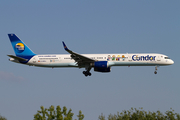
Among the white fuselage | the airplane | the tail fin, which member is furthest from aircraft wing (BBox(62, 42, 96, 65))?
the tail fin

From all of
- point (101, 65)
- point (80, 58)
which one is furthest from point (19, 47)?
point (101, 65)

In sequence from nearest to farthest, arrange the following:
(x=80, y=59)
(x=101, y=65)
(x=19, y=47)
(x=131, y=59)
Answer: (x=131, y=59) → (x=101, y=65) → (x=80, y=59) → (x=19, y=47)

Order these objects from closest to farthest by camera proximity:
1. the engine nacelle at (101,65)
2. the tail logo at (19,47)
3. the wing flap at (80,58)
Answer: the wing flap at (80,58) → the engine nacelle at (101,65) → the tail logo at (19,47)

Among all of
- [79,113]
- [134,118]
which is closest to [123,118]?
[134,118]

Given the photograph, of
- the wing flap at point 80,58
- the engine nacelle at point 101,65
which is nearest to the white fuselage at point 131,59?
the engine nacelle at point 101,65

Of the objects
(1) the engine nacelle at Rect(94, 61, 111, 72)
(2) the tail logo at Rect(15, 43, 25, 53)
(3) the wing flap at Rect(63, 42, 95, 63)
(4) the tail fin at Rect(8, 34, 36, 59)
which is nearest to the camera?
(3) the wing flap at Rect(63, 42, 95, 63)

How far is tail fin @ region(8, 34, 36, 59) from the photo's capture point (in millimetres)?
65450

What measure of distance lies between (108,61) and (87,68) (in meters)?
4.39

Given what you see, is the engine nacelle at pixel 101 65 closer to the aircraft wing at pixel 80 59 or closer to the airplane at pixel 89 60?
the airplane at pixel 89 60

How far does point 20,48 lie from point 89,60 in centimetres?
1541

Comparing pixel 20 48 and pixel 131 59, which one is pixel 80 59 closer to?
pixel 131 59

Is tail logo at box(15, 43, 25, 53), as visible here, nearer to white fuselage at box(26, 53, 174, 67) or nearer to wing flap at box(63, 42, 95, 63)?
white fuselage at box(26, 53, 174, 67)

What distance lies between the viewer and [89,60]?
59.9m

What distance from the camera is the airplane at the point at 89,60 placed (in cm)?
5928
